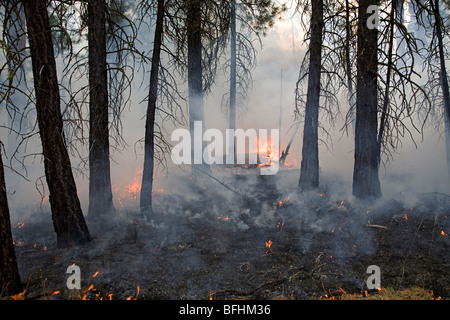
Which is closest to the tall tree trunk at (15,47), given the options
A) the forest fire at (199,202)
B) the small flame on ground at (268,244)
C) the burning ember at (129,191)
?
the forest fire at (199,202)

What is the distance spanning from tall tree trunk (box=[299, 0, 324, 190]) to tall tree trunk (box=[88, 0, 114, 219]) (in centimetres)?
584

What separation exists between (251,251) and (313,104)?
5053 millimetres

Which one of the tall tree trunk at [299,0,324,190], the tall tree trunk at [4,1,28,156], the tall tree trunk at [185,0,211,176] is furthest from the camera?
the tall tree trunk at [185,0,211,176]

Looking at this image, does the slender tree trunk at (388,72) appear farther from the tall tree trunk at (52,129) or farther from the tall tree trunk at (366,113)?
the tall tree trunk at (52,129)

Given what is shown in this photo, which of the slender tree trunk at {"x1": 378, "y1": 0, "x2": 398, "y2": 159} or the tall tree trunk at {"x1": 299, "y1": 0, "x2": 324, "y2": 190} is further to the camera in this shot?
the tall tree trunk at {"x1": 299, "y1": 0, "x2": 324, "y2": 190}

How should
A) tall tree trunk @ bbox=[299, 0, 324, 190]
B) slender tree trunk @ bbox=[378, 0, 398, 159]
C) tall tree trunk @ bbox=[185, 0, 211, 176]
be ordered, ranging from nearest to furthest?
slender tree trunk @ bbox=[378, 0, 398, 159]
tall tree trunk @ bbox=[299, 0, 324, 190]
tall tree trunk @ bbox=[185, 0, 211, 176]

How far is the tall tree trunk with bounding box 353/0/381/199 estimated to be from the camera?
24.4 ft

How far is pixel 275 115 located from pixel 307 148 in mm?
21389

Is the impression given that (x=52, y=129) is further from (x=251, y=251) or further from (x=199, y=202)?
(x=199, y=202)

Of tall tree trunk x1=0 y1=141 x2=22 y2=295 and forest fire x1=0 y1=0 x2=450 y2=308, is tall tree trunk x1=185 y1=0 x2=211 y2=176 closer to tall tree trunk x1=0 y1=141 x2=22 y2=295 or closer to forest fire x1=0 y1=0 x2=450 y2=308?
forest fire x1=0 y1=0 x2=450 y2=308

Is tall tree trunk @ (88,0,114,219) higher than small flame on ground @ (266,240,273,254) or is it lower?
higher

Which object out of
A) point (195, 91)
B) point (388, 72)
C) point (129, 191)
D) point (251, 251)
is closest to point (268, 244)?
point (251, 251)

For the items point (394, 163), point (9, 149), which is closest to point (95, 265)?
point (394, 163)

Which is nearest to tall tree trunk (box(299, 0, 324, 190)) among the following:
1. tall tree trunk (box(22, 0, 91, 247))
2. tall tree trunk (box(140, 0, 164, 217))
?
tall tree trunk (box(140, 0, 164, 217))
